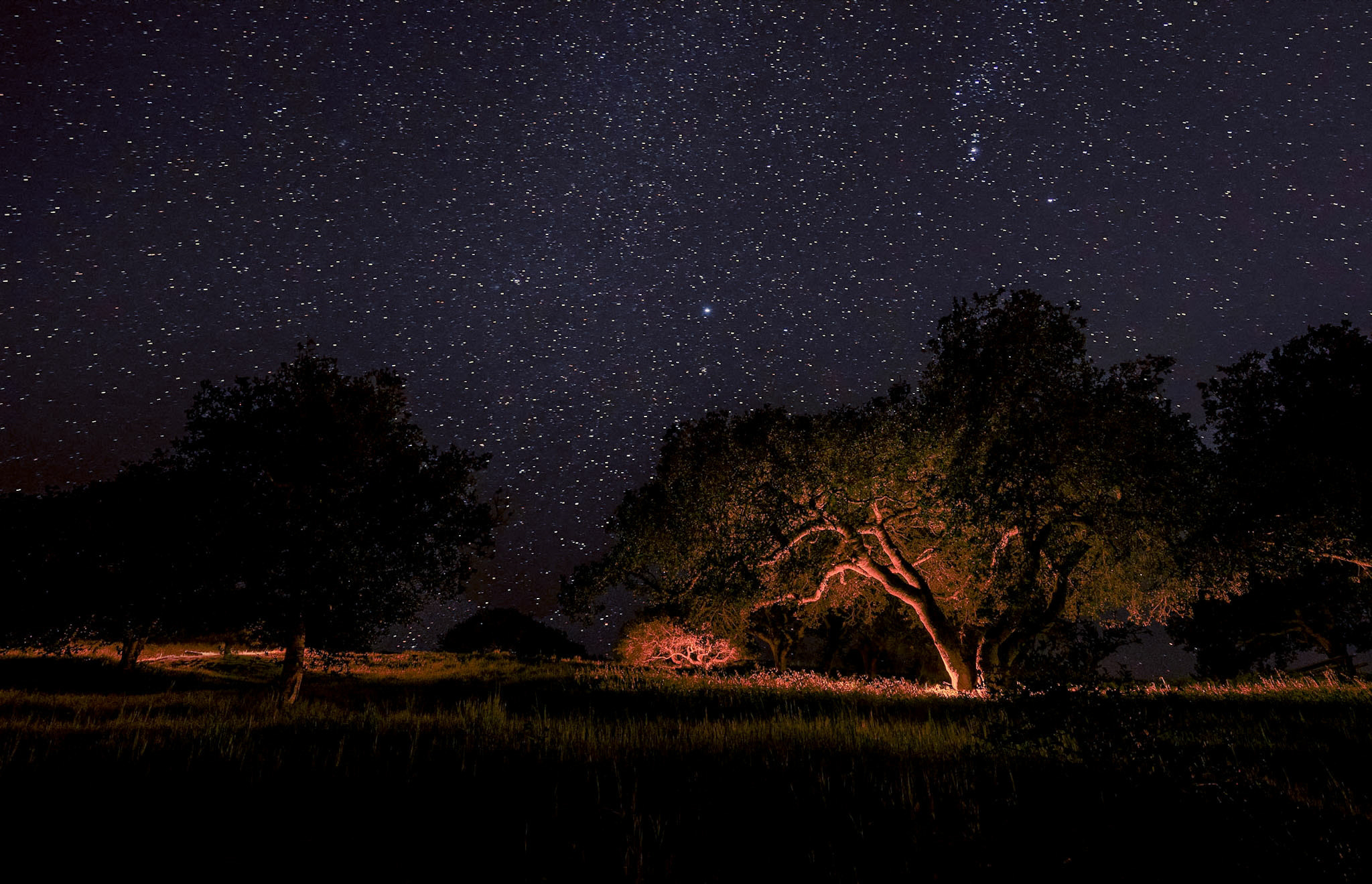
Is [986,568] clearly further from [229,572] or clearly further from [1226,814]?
[229,572]

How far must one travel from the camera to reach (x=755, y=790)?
5.79 meters

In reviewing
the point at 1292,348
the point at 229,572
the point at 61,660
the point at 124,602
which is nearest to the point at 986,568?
the point at 1292,348

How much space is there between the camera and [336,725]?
912 cm

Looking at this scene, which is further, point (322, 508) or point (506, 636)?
point (506, 636)

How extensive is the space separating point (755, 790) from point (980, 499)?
14837 mm

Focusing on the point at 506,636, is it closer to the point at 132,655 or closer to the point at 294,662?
the point at 132,655

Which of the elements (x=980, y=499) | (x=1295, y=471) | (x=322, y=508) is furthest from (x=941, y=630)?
(x=322, y=508)

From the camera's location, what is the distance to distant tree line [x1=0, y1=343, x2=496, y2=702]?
1727 cm

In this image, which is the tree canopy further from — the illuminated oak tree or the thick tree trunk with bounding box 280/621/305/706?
the thick tree trunk with bounding box 280/621/305/706

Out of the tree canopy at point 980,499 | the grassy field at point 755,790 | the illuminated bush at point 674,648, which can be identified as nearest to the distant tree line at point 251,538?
the grassy field at point 755,790

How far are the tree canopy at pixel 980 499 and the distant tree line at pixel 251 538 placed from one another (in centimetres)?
1036

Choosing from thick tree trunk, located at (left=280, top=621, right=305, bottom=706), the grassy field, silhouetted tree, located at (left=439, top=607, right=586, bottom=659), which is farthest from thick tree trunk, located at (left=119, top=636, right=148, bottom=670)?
silhouetted tree, located at (left=439, top=607, right=586, bottom=659)

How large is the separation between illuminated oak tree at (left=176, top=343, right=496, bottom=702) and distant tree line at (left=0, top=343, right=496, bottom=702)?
41mm

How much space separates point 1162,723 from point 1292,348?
22306mm
